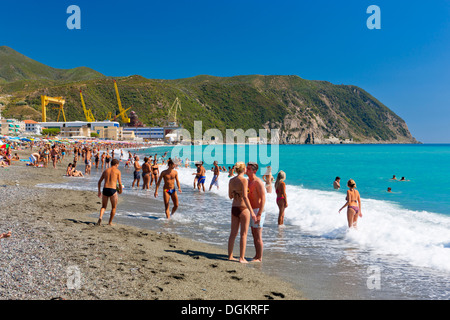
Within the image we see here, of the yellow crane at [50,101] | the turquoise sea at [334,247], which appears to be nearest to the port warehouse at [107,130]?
the yellow crane at [50,101]

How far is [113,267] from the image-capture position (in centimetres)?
504

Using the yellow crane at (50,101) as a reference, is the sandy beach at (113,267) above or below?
below

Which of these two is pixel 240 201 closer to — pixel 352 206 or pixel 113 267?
pixel 113 267

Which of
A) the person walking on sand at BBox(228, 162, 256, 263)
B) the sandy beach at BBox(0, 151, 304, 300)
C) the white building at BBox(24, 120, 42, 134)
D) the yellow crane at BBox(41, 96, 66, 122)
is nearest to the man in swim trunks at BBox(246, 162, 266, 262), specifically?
the person walking on sand at BBox(228, 162, 256, 263)

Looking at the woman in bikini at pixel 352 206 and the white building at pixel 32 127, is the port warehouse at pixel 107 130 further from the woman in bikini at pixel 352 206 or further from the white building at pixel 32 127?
the woman in bikini at pixel 352 206

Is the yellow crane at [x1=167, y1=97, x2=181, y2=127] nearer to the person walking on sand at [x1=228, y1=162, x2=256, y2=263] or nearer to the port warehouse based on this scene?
the port warehouse

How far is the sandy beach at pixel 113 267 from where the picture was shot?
13.6ft

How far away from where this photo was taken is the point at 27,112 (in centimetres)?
13525

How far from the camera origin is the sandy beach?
4148 mm

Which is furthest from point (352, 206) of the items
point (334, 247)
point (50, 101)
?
point (50, 101)

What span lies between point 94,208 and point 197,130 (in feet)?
525
